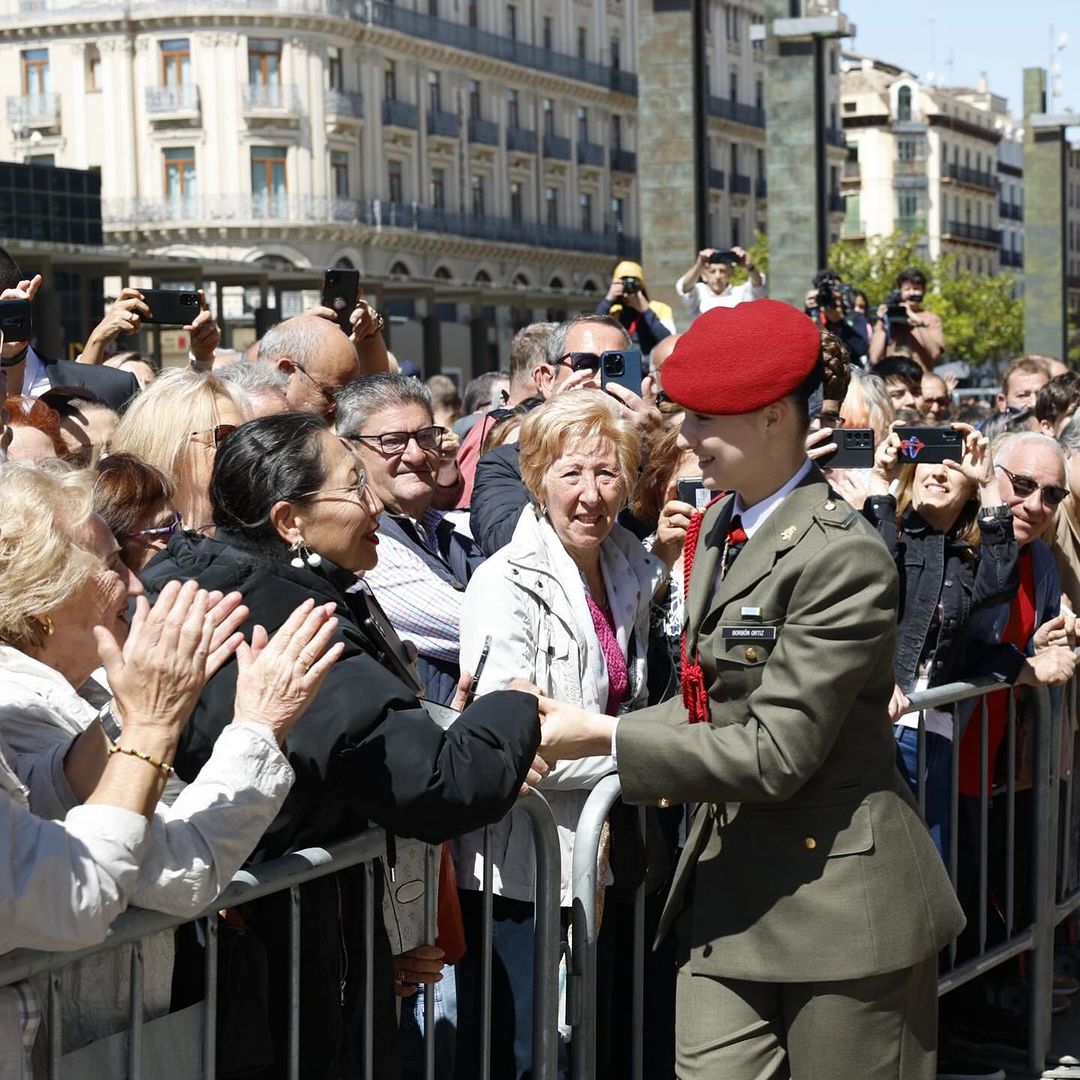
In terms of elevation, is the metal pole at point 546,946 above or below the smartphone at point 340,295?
below

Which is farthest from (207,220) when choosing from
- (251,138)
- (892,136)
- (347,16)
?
(892,136)

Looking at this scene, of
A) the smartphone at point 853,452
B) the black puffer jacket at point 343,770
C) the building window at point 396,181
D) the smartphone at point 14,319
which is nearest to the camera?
the black puffer jacket at point 343,770

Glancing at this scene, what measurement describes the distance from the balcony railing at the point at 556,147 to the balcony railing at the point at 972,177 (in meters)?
40.8

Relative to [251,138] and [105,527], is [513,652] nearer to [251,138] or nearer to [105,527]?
[105,527]

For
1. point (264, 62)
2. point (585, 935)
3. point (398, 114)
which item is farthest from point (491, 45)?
point (585, 935)

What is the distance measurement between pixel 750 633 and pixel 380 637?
Result: 715 mm

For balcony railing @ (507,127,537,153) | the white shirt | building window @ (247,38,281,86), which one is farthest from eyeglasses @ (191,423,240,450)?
balcony railing @ (507,127,537,153)

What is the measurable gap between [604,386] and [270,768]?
2810 mm

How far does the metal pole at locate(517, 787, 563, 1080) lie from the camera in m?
4.10

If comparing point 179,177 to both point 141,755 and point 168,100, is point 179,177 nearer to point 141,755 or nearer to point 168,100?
point 168,100

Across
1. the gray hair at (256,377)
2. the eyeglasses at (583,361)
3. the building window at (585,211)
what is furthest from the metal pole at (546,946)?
the building window at (585,211)

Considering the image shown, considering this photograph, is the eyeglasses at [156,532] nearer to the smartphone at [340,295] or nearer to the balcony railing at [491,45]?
the smartphone at [340,295]

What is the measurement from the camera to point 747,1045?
3.70 m

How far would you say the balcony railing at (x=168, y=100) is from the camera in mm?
59781
